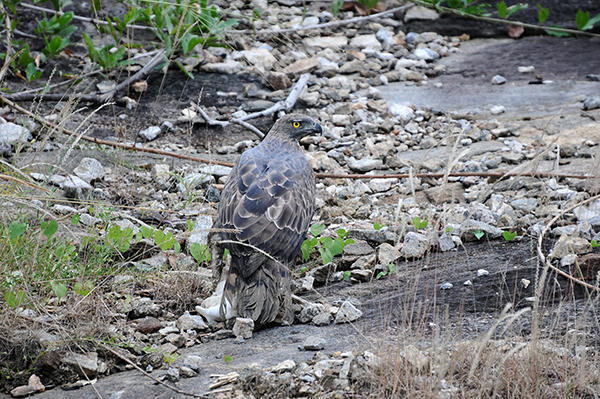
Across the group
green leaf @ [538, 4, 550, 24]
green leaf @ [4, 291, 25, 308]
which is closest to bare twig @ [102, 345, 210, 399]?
green leaf @ [4, 291, 25, 308]

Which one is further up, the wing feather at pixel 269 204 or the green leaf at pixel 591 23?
the green leaf at pixel 591 23

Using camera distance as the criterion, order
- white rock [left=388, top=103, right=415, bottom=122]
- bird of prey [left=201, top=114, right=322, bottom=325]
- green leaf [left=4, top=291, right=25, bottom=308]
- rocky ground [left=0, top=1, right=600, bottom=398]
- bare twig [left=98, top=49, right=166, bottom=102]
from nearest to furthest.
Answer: green leaf [left=4, top=291, right=25, bottom=308] < rocky ground [left=0, top=1, right=600, bottom=398] < bird of prey [left=201, top=114, right=322, bottom=325] < bare twig [left=98, top=49, right=166, bottom=102] < white rock [left=388, top=103, right=415, bottom=122]

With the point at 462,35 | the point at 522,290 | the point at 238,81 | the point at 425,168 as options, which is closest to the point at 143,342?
the point at 522,290

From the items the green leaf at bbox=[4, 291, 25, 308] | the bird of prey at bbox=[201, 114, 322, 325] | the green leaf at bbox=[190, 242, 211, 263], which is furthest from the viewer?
the green leaf at bbox=[190, 242, 211, 263]

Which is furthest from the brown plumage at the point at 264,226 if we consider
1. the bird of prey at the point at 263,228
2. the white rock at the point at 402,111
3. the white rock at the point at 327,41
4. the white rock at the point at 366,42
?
the white rock at the point at 366,42

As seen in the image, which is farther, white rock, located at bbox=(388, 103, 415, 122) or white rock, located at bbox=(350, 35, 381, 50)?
white rock, located at bbox=(350, 35, 381, 50)

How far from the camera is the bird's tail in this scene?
4.45 metres

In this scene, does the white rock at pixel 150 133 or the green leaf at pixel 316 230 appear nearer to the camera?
the green leaf at pixel 316 230

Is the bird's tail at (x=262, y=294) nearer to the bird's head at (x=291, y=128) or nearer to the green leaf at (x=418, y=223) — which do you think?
the green leaf at (x=418, y=223)

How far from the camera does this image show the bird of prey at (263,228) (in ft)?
14.7

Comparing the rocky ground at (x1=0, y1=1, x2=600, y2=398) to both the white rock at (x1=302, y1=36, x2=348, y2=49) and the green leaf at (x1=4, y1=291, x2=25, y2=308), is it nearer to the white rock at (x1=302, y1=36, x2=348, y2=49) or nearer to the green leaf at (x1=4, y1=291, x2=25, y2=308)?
the white rock at (x1=302, y1=36, x2=348, y2=49)

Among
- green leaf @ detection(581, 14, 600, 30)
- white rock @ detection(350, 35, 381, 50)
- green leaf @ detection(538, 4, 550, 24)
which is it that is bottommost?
white rock @ detection(350, 35, 381, 50)

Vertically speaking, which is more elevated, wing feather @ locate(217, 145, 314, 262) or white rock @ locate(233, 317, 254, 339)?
wing feather @ locate(217, 145, 314, 262)

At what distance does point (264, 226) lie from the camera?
4652 mm
